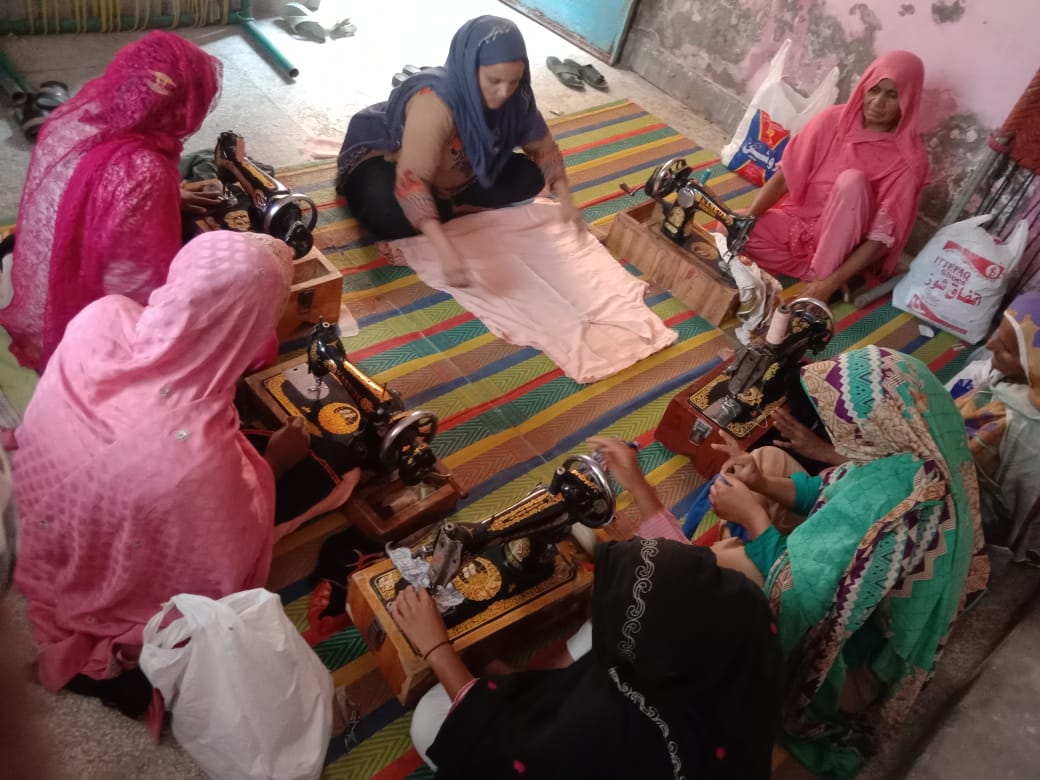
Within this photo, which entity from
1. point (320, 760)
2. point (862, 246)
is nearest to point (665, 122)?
point (862, 246)

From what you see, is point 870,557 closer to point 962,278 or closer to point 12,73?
point 962,278

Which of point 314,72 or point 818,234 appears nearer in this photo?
point 818,234

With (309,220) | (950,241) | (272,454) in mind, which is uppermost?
(950,241)

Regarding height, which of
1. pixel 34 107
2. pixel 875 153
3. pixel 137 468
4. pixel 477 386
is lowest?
pixel 477 386

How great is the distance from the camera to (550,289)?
3443 mm

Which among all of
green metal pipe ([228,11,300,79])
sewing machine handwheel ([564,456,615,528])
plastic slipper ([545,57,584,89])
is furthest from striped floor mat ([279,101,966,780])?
plastic slipper ([545,57,584,89])

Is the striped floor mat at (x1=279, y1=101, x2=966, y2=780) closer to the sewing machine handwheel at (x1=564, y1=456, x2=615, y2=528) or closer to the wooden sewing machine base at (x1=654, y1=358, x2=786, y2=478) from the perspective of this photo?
the wooden sewing machine base at (x1=654, y1=358, x2=786, y2=478)

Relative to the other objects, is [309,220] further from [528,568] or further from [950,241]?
[950,241]

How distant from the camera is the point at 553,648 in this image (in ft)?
6.95

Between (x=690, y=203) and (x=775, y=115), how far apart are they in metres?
Answer: 1.54

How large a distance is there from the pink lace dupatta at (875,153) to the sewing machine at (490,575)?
105 inches

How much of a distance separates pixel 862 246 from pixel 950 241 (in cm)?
41

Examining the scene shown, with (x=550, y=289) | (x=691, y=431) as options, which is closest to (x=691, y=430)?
(x=691, y=431)

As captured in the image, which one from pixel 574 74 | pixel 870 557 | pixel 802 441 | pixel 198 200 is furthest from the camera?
pixel 574 74
